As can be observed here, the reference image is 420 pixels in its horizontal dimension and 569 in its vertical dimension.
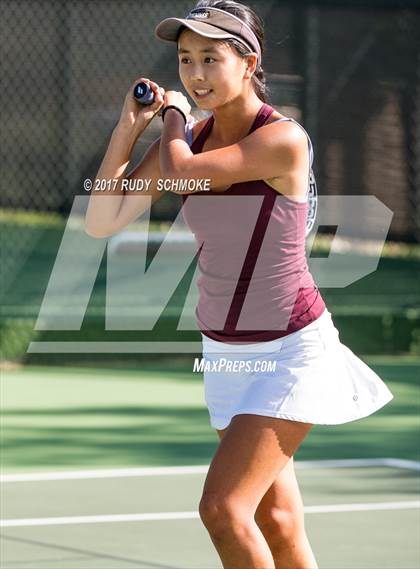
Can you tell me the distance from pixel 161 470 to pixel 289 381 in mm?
3568

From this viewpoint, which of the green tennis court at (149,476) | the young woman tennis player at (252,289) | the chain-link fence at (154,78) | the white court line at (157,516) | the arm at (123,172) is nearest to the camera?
the young woman tennis player at (252,289)

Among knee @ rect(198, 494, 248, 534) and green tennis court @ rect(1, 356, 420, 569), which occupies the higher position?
knee @ rect(198, 494, 248, 534)

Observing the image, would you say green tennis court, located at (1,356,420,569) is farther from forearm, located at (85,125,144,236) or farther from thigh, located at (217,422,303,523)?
forearm, located at (85,125,144,236)

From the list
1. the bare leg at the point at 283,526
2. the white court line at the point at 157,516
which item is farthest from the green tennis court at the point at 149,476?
the bare leg at the point at 283,526

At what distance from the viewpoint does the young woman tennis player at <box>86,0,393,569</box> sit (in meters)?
4.14

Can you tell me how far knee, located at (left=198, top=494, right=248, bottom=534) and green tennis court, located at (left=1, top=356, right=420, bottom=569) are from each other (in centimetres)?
163

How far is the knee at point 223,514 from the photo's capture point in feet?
13.2

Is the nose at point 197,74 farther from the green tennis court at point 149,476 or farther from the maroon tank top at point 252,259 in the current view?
the green tennis court at point 149,476

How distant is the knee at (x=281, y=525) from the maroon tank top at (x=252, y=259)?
538mm

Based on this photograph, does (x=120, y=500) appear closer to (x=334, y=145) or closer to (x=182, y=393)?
(x=182, y=393)

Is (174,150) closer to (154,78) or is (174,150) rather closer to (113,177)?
(113,177)

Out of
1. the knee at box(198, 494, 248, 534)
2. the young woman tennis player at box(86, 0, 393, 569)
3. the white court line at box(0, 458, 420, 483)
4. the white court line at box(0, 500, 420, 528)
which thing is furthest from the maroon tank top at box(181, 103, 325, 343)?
Result: the white court line at box(0, 458, 420, 483)

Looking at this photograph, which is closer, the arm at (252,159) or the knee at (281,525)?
the arm at (252,159)

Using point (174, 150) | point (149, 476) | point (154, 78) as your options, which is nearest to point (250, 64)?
point (174, 150)
